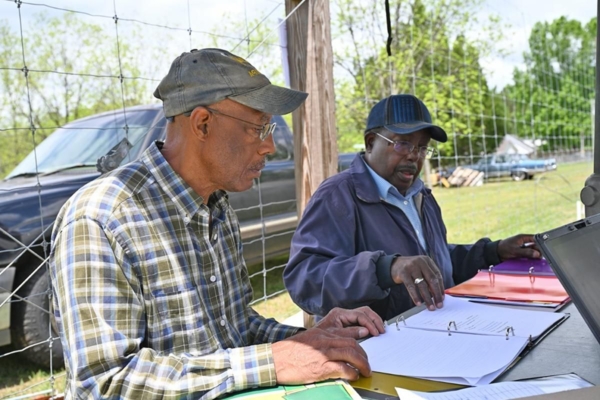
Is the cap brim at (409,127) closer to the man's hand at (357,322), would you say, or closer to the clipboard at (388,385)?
the man's hand at (357,322)

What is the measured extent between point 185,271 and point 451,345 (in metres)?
0.64

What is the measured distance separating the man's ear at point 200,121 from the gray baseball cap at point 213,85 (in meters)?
0.02

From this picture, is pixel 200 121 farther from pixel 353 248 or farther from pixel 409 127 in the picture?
pixel 409 127

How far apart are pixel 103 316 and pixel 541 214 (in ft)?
35.7

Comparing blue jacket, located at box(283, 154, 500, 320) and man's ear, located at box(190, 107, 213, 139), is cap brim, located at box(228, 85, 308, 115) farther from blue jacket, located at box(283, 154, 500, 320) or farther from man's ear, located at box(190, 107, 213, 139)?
blue jacket, located at box(283, 154, 500, 320)

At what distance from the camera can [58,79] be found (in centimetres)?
715

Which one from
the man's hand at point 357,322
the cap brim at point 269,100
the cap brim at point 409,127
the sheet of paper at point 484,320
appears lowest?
the sheet of paper at point 484,320

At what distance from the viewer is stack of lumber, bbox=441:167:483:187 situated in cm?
1116

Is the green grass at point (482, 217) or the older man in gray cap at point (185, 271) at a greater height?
the older man in gray cap at point (185, 271)

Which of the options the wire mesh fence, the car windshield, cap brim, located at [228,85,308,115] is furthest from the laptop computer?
the car windshield

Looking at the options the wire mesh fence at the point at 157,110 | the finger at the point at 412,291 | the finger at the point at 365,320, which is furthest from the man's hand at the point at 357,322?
the wire mesh fence at the point at 157,110

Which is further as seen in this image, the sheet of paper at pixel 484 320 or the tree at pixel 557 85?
the tree at pixel 557 85

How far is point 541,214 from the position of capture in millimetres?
11078

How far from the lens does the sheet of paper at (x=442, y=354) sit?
1.29 meters
